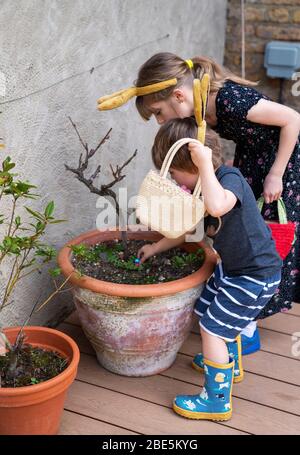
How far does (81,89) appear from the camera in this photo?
2479 mm

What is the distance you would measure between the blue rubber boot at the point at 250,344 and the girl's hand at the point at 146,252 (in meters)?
0.50

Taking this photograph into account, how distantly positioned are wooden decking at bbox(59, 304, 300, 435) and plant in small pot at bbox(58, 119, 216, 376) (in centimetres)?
7

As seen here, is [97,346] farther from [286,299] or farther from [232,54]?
[232,54]

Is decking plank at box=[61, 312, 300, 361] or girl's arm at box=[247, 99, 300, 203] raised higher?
girl's arm at box=[247, 99, 300, 203]

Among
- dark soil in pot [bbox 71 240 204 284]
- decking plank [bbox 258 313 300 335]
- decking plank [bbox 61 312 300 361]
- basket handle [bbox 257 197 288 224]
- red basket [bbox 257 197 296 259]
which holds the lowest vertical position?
decking plank [bbox 258 313 300 335]

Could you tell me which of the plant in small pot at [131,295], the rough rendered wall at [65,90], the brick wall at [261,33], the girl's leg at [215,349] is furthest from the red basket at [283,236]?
the brick wall at [261,33]

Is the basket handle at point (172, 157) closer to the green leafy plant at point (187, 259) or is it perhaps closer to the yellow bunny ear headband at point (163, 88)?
the yellow bunny ear headband at point (163, 88)

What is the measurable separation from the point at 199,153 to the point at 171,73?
467 millimetres

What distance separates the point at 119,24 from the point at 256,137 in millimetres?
859

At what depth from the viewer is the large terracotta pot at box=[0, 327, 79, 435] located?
1750 mm

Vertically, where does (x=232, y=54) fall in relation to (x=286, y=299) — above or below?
above

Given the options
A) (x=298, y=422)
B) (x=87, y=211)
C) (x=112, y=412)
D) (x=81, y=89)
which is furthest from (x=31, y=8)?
(x=298, y=422)

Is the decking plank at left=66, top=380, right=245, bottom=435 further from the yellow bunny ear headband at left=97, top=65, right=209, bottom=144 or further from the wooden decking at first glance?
the yellow bunny ear headband at left=97, top=65, right=209, bottom=144

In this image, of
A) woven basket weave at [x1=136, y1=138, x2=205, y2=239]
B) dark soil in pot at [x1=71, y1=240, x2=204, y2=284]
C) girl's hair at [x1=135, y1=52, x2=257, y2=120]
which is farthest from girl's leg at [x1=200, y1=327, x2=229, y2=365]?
girl's hair at [x1=135, y1=52, x2=257, y2=120]
